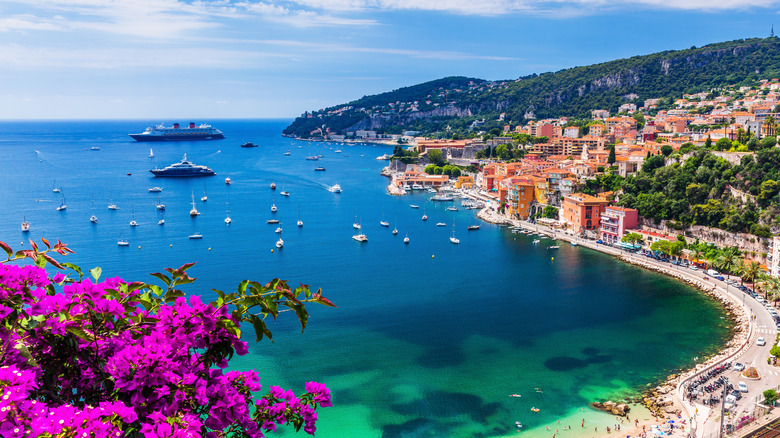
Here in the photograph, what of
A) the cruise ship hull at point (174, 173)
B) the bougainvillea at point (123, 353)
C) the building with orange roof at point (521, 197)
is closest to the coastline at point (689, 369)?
the building with orange roof at point (521, 197)

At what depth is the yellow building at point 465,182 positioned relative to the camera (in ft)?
157

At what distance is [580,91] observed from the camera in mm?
86000

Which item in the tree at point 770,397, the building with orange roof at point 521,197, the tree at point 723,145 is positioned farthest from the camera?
the building with orange roof at point 521,197

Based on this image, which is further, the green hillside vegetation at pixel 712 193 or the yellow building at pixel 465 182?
the yellow building at pixel 465 182

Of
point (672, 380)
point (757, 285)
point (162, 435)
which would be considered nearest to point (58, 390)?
point (162, 435)

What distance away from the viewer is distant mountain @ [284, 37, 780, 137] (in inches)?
2936

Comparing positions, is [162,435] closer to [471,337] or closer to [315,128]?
[471,337]

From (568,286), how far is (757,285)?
20.6 feet

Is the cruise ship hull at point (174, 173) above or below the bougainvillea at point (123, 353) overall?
below

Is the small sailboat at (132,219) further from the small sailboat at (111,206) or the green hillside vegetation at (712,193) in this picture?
the green hillside vegetation at (712,193)

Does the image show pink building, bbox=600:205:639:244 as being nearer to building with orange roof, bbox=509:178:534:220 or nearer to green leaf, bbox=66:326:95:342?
building with orange roof, bbox=509:178:534:220

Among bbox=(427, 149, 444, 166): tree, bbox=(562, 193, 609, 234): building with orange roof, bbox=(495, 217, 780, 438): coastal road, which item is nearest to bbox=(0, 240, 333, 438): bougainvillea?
bbox=(495, 217, 780, 438): coastal road

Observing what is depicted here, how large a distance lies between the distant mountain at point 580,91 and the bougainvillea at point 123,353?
7912cm

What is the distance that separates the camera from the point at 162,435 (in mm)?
1895
